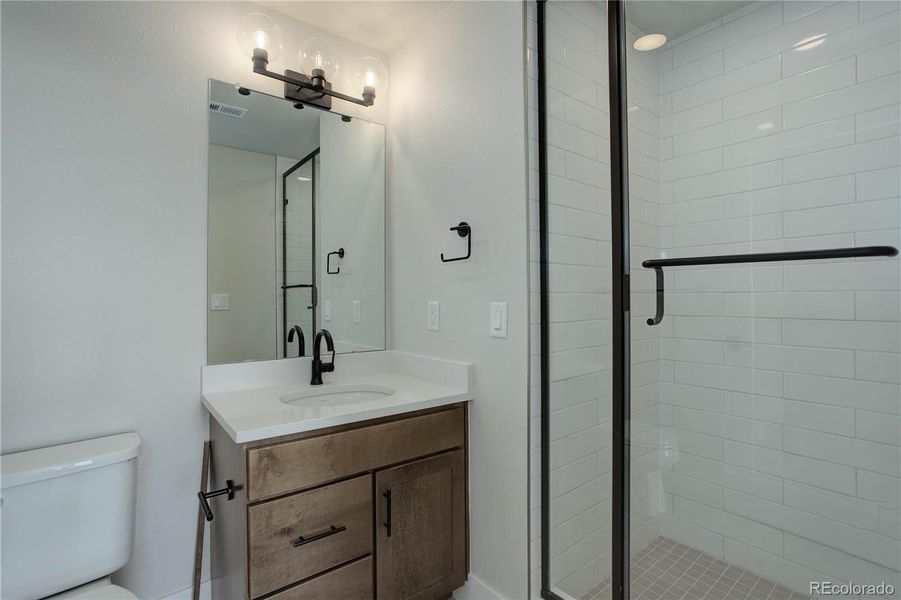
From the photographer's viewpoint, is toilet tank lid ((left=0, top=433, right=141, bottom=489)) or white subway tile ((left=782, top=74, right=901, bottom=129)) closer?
white subway tile ((left=782, top=74, right=901, bottom=129))

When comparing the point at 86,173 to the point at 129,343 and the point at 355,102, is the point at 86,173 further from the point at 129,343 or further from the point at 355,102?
the point at 355,102

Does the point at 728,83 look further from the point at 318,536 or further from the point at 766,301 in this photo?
the point at 318,536

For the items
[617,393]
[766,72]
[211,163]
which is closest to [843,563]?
[617,393]

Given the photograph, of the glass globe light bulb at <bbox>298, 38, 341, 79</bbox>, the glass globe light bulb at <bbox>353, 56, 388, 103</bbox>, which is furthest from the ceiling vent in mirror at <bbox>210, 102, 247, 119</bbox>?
the glass globe light bulb at <bbox>353, 56, 388, 103</bbox>

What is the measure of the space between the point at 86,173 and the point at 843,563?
239cm

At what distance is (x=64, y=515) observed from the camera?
123 centimetres

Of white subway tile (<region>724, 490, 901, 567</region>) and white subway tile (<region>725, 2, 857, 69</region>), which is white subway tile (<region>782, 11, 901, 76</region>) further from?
white subway tile (<region>724, 490, 901, 567</region>)

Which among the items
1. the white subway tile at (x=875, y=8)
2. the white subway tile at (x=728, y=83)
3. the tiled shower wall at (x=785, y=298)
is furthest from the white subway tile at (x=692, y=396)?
the white subway tile at (x=875, y=8)

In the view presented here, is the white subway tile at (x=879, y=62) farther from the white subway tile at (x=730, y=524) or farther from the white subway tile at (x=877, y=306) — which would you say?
the white subway tile at (x=730, y=524)

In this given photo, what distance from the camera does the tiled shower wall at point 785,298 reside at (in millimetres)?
924

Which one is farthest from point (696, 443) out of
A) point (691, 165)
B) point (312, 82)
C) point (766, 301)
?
point (312, 82)

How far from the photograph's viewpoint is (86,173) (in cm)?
146

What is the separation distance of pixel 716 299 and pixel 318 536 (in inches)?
52.1

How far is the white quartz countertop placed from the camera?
1.30 meters
